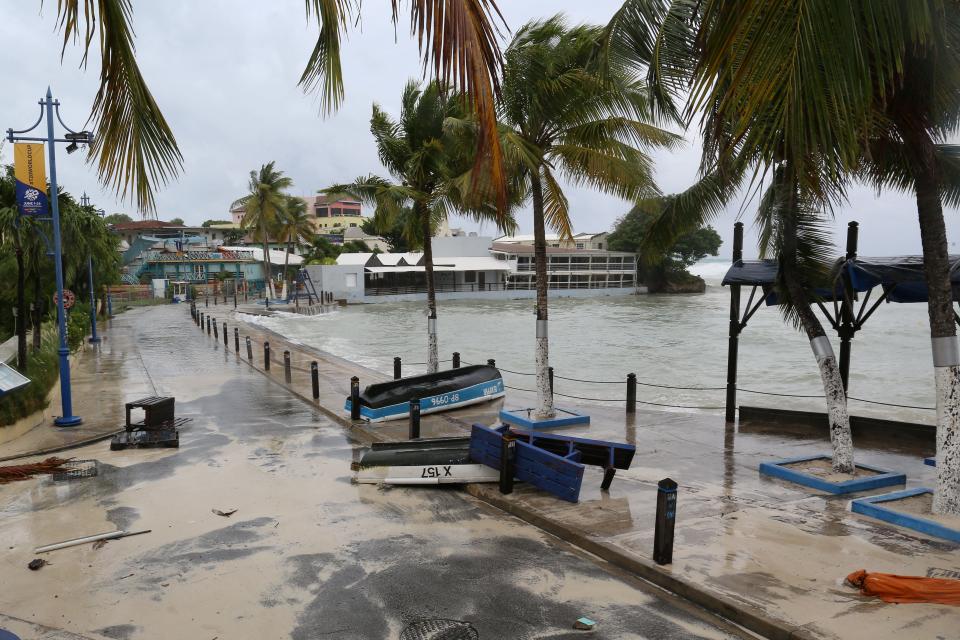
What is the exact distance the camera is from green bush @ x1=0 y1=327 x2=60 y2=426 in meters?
11.6

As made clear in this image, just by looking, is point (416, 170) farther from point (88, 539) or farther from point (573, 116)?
point (88, 539)

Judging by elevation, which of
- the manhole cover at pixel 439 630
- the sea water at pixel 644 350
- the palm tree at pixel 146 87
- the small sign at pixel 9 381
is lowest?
the sea water at pixel 644 350

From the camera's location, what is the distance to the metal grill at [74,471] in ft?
31.4

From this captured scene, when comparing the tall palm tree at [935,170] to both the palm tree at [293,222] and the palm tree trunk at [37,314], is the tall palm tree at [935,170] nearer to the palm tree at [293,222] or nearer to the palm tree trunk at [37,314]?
the palm tree trunk at [37,314]

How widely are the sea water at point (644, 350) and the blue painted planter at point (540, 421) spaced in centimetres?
731

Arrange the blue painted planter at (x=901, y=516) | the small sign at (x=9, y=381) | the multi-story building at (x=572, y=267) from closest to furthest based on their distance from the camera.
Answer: the blue painted planter at (x=901, y=516) < the small sign at (x=9, y=381) < the multi-story building at (x=572, y=267)

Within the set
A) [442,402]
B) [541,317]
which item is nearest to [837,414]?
[541,317]

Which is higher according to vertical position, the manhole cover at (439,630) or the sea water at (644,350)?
the manhole cover at (439,630)

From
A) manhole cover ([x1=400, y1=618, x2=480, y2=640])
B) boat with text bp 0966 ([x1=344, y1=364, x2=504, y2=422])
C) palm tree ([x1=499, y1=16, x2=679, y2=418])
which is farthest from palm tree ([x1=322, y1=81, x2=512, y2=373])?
manhole cover ([x1=400, y1=618, x2=480, y2=640])

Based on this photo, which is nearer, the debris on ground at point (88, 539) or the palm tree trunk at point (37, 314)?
the debris on ground at point (88, 539)

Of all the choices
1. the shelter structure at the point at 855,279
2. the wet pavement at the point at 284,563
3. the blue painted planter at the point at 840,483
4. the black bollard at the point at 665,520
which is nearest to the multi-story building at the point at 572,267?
the shelter structure at the point at 855,279

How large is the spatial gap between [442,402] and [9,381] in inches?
293

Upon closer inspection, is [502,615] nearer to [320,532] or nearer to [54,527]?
[320,532]

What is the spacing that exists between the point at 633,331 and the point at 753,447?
127 feet
